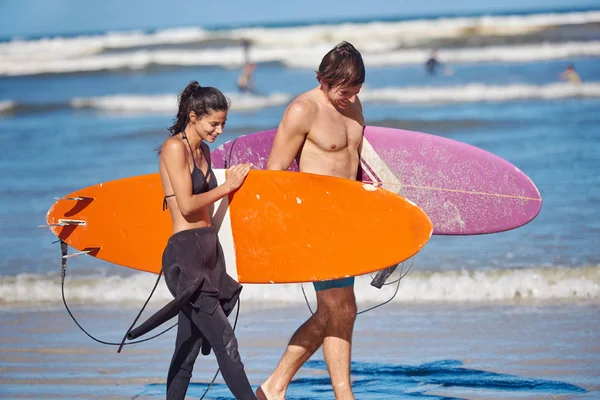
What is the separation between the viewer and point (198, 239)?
3.37m

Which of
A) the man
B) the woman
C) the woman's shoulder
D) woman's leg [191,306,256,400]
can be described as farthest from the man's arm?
woman's leg [191,306,256,400]

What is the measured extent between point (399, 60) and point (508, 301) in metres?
21.6

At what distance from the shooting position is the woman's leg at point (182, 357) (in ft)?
11.4

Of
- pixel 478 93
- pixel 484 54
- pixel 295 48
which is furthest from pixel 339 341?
pixel 295 48

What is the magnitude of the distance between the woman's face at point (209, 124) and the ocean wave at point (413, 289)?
276 cm

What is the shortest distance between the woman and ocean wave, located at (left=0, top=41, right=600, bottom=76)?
2240 cm

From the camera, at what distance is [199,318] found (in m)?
3.37

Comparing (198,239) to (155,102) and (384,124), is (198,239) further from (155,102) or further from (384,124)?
(155,102)

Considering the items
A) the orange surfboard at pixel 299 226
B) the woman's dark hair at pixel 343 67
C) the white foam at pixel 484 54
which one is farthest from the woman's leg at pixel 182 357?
the white foam at pixel 484 54

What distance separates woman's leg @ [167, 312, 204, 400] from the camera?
347 centimetres

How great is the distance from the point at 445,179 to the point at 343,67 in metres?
1.22

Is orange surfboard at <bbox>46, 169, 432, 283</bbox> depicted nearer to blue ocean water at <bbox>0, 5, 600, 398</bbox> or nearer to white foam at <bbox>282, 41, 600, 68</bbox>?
blue ocean water at <bbox>0, 5, 600, 398</bbox>

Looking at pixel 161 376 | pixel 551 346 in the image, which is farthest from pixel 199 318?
pixel 551 346

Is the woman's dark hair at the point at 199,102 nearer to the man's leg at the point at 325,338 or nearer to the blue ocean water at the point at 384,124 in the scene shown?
the man's leg at the point at 325,338
